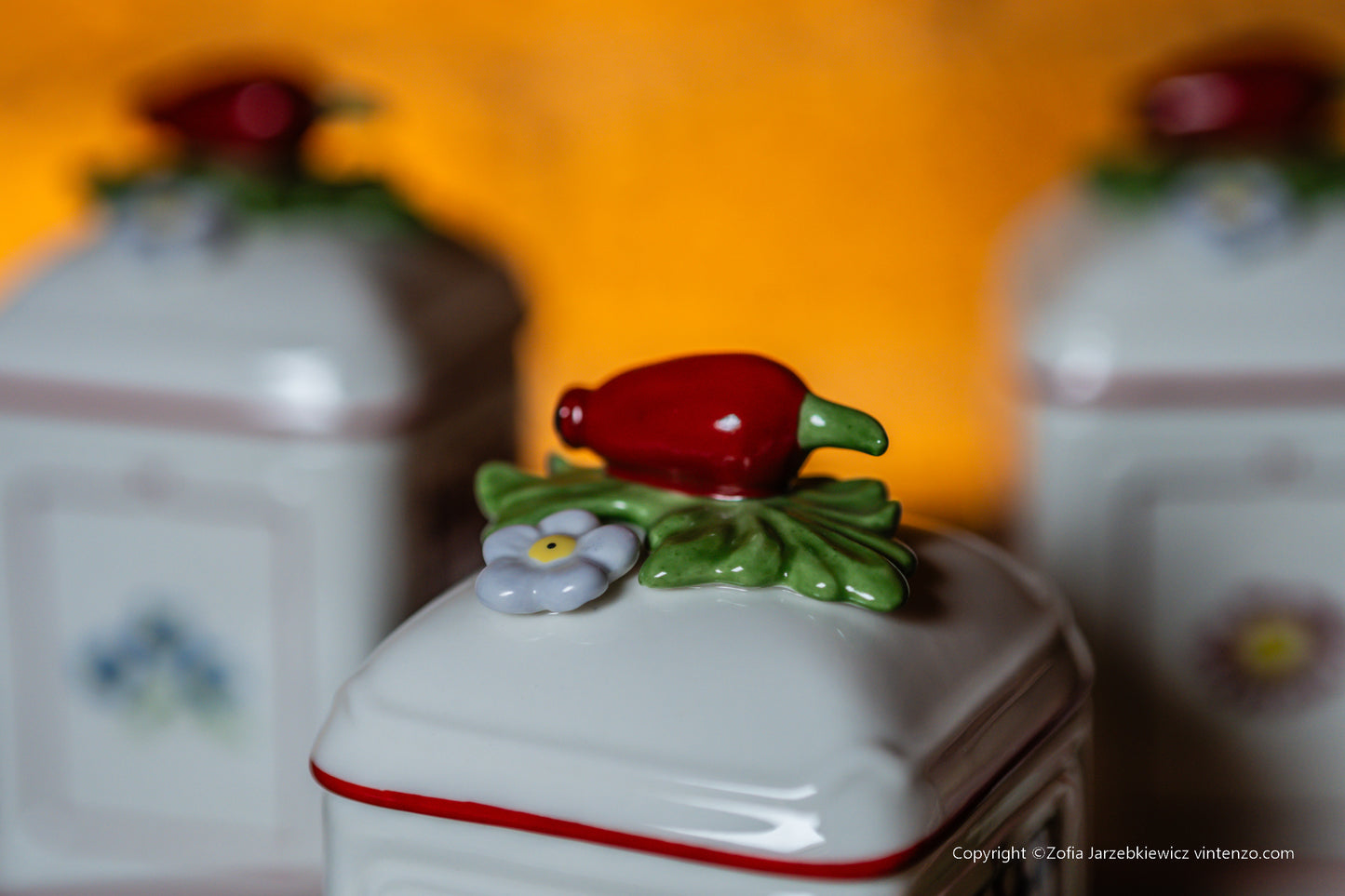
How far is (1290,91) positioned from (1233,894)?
1.22 feet

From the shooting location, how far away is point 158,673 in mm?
757

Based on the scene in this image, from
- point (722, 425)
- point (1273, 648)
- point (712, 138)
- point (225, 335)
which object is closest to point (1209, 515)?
point (1273, 648)

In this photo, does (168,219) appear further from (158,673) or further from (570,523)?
(570,523)

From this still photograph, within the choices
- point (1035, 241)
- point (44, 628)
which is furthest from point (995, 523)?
point (44, 628)

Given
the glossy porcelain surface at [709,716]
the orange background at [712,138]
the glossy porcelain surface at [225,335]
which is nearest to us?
the glossy porcelain surface at [709,716]

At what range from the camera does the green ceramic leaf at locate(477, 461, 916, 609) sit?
466 millimetres

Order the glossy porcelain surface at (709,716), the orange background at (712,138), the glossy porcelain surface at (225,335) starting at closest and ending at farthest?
1. the glossy porcelain surface at (709,716)
2. the glossy porcelain surface at (225,335)
3. the orange background at (712,138)

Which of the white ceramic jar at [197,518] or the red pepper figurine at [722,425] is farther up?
the red pepper figurine at [722,425]

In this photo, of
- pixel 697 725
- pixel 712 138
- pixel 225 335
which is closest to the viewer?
pixel 697 725

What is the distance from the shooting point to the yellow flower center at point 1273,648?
0.73 metres

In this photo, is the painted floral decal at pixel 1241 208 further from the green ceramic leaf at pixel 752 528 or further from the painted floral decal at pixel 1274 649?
the green ceramic leaf at pixel 752 528

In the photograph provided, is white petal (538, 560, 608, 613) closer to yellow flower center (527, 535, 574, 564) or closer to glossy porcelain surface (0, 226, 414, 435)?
yellow flower center (527, 535, 574, 564)

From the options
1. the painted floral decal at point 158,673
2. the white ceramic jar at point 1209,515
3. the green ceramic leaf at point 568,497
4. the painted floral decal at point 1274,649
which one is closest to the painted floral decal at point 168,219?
the painted floral decal at point 158,673

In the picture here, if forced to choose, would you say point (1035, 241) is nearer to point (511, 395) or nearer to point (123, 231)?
point (511, 395)
